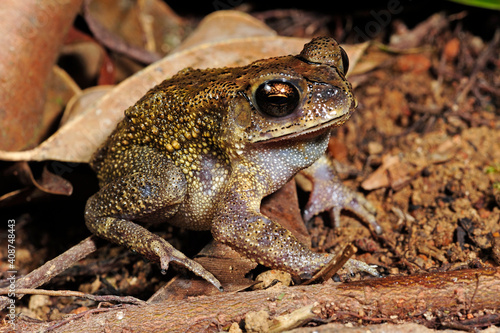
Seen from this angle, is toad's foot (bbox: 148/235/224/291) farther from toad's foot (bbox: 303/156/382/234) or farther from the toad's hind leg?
toad's foot (bbox: 303/156/382/234)

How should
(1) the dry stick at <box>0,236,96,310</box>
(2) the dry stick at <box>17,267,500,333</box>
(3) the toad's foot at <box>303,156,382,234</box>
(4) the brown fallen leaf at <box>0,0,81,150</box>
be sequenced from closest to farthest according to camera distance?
1. (2) the dry stick at <box>17,267,500,333</box>
2. (1) the dry stick at <box>0,236,96,310</box>
3. (3) the toad's foot at <box>303,156,382,234</box>
4. (4) the brown fallen leaf at <box>0,0,81,150</box>

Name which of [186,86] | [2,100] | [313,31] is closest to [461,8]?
[313,31]

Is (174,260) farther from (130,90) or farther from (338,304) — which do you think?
(130,90)

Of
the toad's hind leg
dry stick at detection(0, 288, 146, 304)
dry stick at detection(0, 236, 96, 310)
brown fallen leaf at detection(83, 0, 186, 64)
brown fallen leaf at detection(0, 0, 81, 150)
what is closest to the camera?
dry stick at detection(0, 288, 146, 304)

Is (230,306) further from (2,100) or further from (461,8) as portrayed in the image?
(461,8)

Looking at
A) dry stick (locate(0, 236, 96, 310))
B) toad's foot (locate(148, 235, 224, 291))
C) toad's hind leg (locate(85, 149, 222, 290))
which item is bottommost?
dry stick (locate(0, 236, 96, 310))

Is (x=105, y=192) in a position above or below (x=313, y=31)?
below

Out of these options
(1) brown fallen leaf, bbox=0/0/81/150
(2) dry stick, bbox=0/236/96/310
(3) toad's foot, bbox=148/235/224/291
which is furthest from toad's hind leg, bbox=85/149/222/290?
(1) brown fallen leaf, bbox=0/0/81/150
